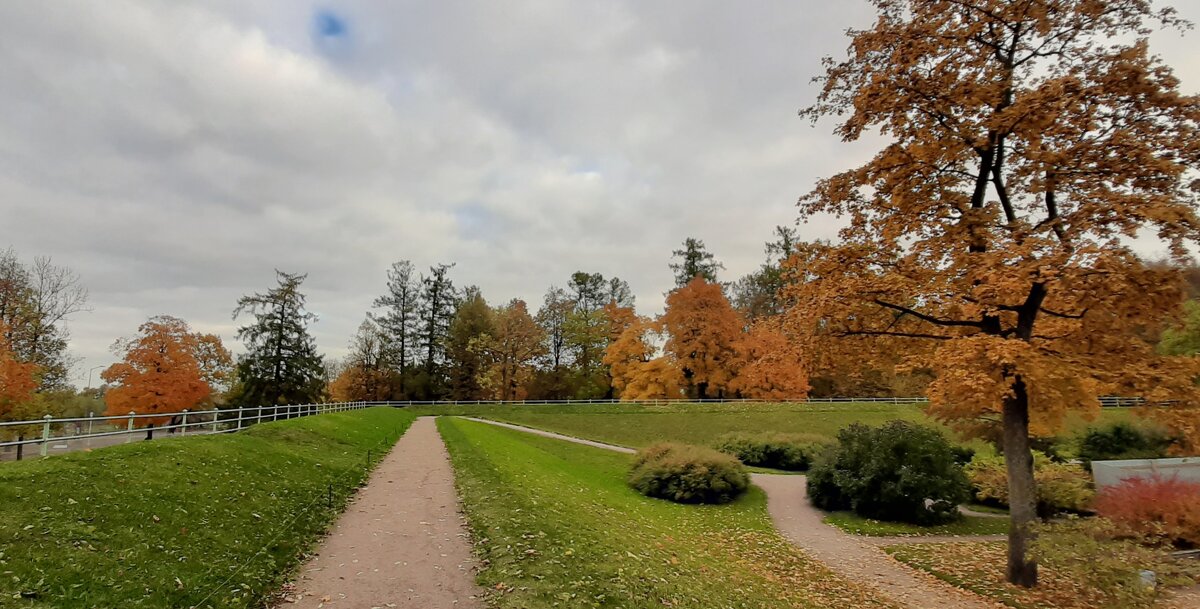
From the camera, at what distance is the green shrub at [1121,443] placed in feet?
60.8

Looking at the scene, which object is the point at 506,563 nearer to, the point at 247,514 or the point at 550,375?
the point at 247,514

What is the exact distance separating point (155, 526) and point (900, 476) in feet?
48.2

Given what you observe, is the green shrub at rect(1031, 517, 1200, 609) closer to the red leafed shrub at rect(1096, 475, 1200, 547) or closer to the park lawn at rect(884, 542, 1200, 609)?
the park lawn at rect(884, 542, 1200, 609)

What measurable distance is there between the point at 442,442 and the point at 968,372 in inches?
735

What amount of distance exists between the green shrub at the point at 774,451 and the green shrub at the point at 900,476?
320 inches

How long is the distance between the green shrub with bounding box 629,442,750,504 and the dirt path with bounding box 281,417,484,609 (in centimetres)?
659

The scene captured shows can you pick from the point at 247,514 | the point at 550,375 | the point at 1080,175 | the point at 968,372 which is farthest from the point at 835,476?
the point at 550,375

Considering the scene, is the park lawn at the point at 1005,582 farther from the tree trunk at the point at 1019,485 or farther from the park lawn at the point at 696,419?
the park lawn at the point at 696,419

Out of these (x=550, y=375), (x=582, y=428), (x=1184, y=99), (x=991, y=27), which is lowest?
(x=582, y=428)

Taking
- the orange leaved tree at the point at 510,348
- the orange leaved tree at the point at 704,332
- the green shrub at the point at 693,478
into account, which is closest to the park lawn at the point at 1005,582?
the green shrub at the point at 693,478

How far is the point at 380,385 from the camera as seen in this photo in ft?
192

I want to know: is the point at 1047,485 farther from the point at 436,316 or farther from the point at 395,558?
the point at 436,316

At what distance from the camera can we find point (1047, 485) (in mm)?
13938

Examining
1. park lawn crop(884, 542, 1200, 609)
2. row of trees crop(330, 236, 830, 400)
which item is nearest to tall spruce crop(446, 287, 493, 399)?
row of trees crop(330, 236, 830, 400)
